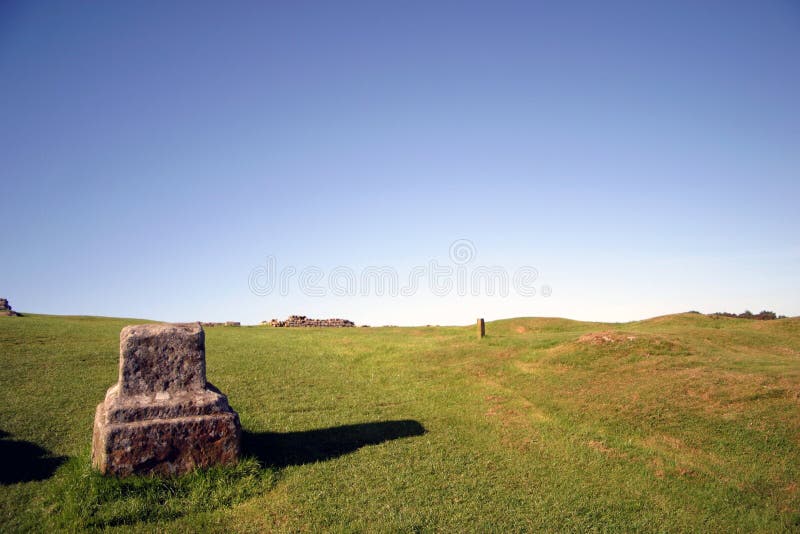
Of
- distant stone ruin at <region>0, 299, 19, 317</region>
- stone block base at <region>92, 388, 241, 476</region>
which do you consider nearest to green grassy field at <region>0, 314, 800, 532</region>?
stone block base at <region>92, 388, 241, 476</region>

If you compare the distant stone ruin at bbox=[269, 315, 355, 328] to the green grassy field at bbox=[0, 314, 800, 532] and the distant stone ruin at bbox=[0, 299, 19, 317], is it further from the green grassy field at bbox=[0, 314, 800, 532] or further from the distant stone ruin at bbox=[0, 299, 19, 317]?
the green grassy field at bbox=[0, 314, 800, 532]

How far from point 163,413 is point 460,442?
17.9 ft

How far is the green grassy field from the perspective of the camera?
7.13 metres

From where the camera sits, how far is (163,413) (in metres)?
7.77

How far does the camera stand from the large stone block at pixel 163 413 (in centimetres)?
744

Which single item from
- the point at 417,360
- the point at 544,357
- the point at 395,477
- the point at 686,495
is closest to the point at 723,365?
the point at 544,357

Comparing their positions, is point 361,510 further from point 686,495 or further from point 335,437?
point 686,495

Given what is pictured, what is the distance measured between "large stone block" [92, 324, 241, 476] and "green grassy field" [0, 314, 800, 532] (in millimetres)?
282

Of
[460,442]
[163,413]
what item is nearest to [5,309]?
[163,413]

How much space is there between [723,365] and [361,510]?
37.3 feet

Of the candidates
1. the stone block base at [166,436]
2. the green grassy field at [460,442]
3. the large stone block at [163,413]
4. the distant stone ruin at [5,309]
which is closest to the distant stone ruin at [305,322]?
the distant stone ruin at [5,309]

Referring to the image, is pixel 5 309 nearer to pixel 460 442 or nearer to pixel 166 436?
pixel 166 436

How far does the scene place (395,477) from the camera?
27.2 ft

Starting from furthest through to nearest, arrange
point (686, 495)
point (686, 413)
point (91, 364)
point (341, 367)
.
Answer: point (341, 367) < point (91, 364) < point (686, 413) < point (686, 495)
